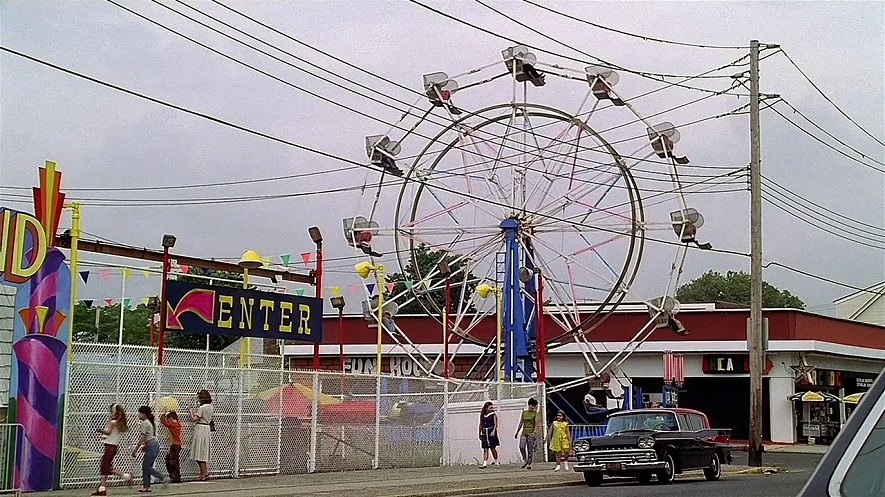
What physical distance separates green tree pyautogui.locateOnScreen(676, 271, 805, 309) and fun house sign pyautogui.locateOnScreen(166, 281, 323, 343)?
268ft

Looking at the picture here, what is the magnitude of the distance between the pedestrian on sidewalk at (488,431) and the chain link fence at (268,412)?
1309mm

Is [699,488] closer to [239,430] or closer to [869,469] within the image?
[239,430]

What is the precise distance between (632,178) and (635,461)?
13665mm

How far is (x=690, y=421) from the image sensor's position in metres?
24.0

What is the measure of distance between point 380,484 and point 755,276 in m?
13.4

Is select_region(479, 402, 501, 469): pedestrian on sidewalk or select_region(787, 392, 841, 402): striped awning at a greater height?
select_region(787, 392, 841, 402): striped awning

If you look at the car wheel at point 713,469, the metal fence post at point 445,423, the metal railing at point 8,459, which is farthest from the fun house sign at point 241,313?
the car wheel at point 713,469

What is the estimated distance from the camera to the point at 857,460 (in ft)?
9.70

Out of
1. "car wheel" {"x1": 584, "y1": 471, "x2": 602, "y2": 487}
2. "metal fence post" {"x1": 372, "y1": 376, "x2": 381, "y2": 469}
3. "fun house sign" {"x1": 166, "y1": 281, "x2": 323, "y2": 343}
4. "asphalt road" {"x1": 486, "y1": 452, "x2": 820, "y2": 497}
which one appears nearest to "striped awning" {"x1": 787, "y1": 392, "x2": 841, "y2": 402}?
"asphalt road" {"x1": 486, "y1": 452, "x2": 820, "y2": 497}

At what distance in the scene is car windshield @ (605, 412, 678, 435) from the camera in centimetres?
2345

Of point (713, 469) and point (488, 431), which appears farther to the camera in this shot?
point (488, 431)

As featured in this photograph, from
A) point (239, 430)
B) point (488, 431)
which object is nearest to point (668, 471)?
point (488, 431)

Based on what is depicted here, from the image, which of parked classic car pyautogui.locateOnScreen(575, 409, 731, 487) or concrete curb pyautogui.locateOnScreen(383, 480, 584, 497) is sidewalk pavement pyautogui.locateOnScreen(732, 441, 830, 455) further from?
concrete curb pyautogui.locateOnScreen(383, 480, 584, 497)

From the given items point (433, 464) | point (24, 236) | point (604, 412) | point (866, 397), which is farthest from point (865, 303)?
point (866, 397)
